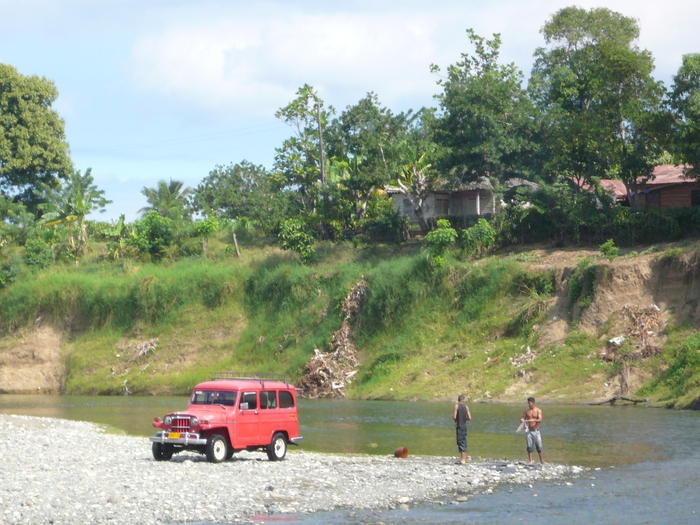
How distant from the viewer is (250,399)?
23.0 metres

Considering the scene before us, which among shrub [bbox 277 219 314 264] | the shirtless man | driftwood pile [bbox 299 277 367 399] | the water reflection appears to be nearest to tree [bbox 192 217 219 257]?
shrub [bbox 277 219 314 264]

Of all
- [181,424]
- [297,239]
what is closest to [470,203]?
[297,239]

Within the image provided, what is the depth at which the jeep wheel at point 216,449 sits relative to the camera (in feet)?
72.4

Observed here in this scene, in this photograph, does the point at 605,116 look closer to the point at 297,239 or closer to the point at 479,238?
the point at 479,238

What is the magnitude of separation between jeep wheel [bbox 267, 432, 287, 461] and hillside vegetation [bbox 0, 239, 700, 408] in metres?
19.7

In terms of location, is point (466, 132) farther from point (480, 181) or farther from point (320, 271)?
point (320, 271)

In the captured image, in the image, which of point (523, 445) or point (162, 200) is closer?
point (523, 445)

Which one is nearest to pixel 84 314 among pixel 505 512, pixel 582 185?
pixel 582 185

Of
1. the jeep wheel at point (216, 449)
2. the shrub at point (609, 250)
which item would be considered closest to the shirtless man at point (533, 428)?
the jeep wheel at point (216, 449)

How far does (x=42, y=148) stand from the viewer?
77625 mm

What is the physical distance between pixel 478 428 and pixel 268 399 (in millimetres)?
11336

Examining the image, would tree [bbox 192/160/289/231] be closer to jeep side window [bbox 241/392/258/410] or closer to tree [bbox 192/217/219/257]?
tree [bbox 192/217/219/257]

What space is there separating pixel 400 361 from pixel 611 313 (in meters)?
12.4

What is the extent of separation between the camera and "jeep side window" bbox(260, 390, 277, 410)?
23359mm
